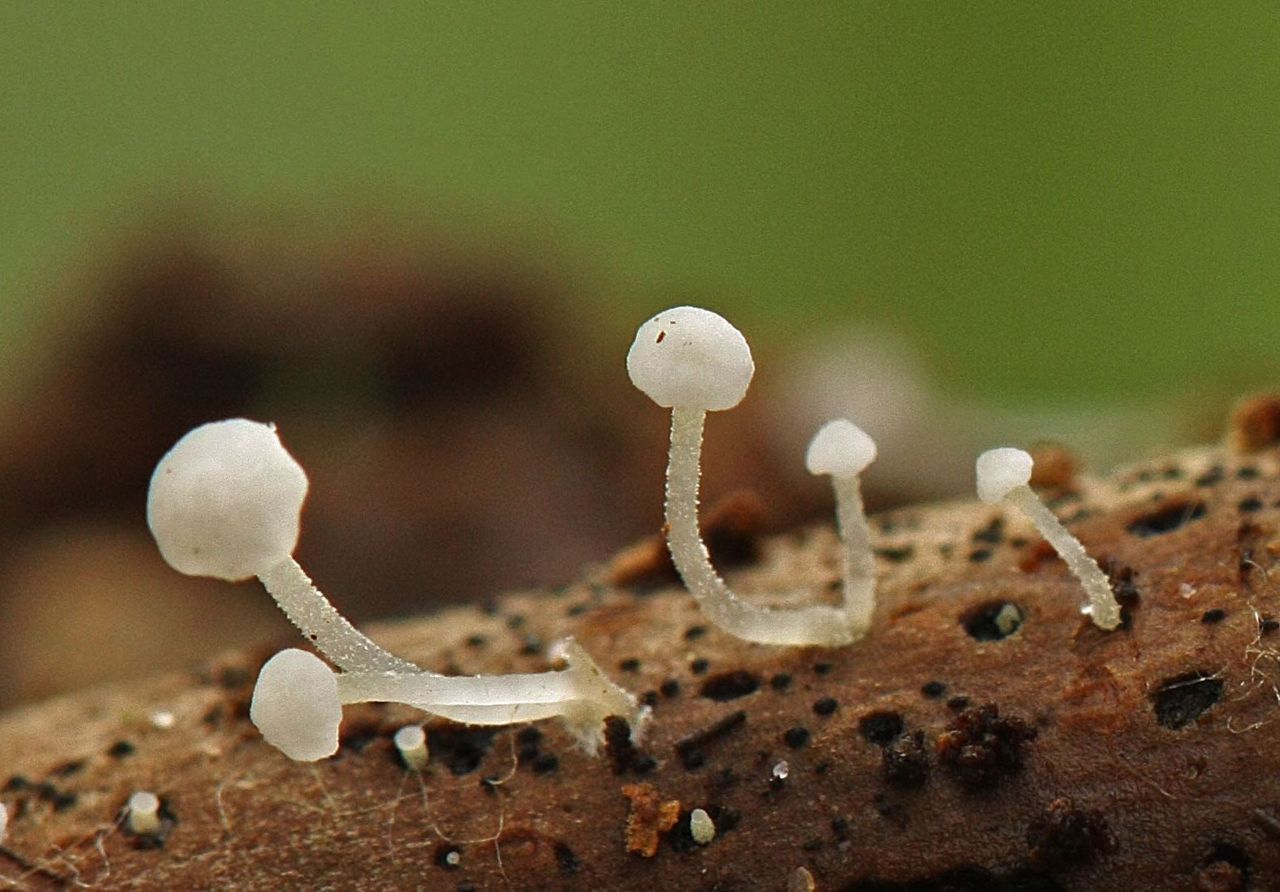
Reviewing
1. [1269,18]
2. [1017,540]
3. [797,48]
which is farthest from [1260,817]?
[797,48]

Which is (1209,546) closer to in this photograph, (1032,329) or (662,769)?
(662,769)

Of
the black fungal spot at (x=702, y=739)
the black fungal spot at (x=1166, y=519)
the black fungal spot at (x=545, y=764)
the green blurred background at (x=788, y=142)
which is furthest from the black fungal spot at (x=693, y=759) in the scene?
the green blurred background at (x=788, y=142)

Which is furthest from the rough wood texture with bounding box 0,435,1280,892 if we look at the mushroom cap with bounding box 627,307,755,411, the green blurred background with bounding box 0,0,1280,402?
the green blurred background with bounding box 0,0,1280,402

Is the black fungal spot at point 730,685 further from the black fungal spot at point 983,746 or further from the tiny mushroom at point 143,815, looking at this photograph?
the tiny mushroom at point 143,815

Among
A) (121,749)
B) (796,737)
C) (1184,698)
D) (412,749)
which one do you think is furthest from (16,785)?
(1184,698)

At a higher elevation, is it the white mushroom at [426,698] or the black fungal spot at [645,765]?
the white mushroom at [426,698]

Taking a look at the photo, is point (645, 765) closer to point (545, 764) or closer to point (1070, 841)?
point (545, 764)
